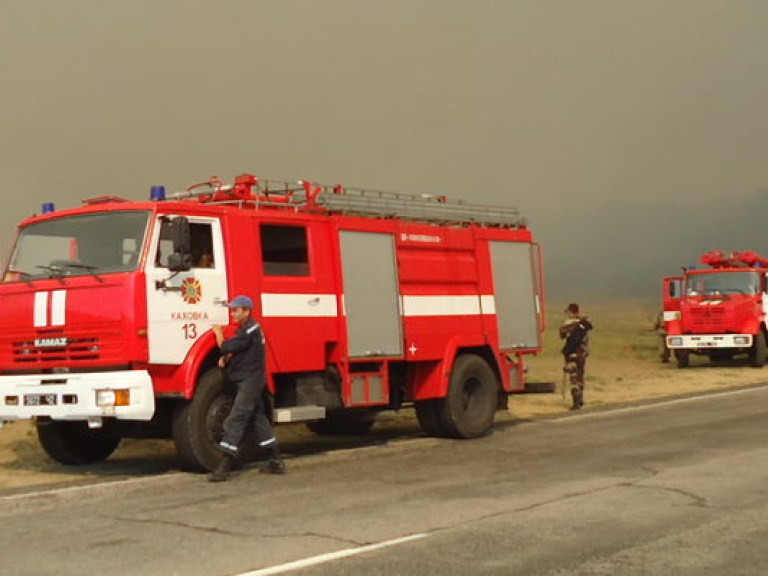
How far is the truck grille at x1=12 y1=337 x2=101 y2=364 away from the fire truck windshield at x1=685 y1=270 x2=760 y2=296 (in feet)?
71.9

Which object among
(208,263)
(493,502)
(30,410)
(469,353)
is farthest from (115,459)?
(493,502)

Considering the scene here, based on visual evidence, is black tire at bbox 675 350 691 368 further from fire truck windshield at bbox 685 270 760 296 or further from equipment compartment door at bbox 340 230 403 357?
equipment compartment door at bbox 340 230 403 357

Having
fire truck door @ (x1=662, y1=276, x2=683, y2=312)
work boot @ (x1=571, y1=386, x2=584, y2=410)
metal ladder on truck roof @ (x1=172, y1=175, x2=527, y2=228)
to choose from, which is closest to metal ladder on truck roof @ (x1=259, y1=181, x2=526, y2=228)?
metal ladder on truck roof @ (x1=172, y1=175, x2=527, y2=228)

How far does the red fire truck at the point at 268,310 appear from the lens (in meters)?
10.4

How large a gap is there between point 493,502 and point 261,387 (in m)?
2.87

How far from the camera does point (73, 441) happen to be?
12.0 meters

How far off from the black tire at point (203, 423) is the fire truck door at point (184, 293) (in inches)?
17.5

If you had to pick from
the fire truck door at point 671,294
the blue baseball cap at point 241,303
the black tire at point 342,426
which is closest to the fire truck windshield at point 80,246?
the blue baseball cap at point 241,303

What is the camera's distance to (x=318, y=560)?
652 centimetres

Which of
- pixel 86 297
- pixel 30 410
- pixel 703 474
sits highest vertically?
pixel 86 297

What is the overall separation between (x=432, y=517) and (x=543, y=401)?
12334 millimetres

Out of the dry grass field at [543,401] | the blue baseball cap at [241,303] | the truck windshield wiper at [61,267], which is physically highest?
the truck windshield wiper at [61,267]

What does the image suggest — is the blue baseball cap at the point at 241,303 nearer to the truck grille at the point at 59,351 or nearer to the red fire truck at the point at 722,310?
the truck grille at the point at 59,351

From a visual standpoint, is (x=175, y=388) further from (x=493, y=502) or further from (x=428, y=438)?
(x=428, y=438)
